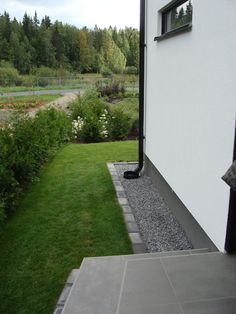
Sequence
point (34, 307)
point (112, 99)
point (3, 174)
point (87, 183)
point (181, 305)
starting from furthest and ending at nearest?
point (112, 99) < point (87, 183) < point (3, 174) < point (34, 307) < point (181, 305)

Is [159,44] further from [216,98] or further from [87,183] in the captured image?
[87,183]

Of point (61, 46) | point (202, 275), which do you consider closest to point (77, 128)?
point (202, 275)

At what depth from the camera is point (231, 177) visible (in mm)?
1453

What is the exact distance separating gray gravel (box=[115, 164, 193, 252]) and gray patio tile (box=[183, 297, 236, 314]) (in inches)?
53.0

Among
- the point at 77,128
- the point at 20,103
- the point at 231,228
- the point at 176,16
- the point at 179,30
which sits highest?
the point at 176,16

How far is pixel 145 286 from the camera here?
83.0 inches

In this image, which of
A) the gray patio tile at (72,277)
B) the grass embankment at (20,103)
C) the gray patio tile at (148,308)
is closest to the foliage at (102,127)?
the grass embankment at (20,103)

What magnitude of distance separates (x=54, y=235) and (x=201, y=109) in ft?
7.10

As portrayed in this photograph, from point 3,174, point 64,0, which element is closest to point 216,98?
point 3,174

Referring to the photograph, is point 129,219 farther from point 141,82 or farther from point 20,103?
point 20,103

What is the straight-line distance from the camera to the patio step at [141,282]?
1.93 m

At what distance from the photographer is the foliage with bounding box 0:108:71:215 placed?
14.2 feet

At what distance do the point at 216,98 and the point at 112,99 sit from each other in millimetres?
13450

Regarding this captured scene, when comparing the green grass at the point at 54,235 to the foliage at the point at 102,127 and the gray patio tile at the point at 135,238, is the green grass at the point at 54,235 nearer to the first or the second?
the gray patio tile at the point at 135,238
